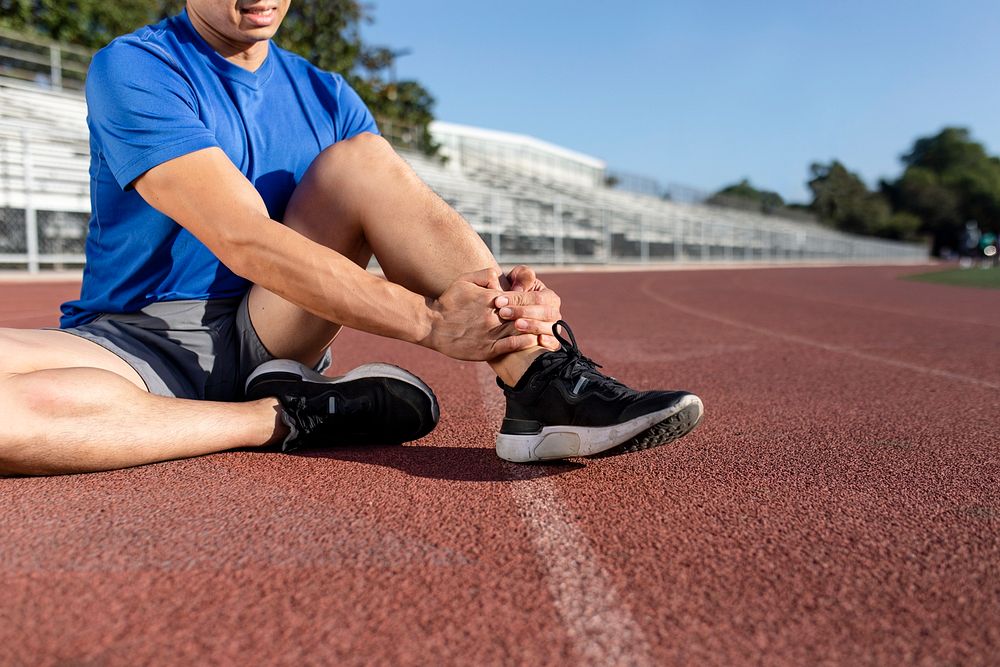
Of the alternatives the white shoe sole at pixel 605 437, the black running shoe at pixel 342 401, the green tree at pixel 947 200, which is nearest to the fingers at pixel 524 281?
the white shoe sole at pixel 605 437

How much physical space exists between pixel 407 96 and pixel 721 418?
30.7 metres

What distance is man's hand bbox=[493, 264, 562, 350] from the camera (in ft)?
5.96

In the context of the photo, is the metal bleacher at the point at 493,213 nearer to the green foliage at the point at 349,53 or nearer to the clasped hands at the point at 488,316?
the green foliage at the point at 349,53

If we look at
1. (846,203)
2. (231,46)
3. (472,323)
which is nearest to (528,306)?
(472,323)

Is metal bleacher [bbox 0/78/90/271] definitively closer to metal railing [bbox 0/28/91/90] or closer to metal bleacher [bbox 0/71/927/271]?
metal bleacher [bbox 0/71/927/271]

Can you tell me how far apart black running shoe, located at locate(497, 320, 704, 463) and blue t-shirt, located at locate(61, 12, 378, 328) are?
968 millimetres

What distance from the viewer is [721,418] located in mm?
2711

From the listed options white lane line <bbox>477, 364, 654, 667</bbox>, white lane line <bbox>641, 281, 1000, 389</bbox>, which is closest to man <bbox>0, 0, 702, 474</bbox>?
white lane line <bbox>477, 364, 654, 667</bbox>

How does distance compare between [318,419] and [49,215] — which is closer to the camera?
[318,419]

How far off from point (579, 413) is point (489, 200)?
60.2 feet

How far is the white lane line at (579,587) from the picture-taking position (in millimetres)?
1053

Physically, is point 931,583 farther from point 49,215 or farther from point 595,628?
point 49,215

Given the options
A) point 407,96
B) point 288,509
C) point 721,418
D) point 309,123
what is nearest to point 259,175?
point 309,123

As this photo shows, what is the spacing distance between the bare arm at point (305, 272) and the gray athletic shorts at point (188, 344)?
437 mm
